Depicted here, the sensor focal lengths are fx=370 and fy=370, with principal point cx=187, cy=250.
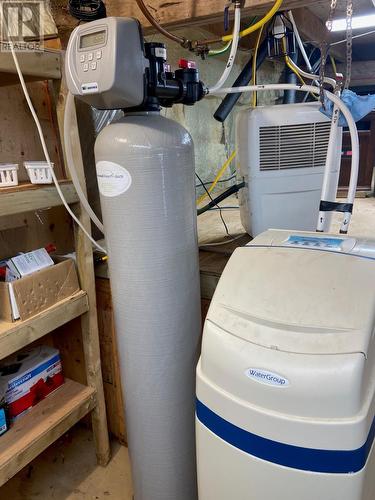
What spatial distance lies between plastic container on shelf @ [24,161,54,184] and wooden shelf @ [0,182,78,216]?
0.02 meters

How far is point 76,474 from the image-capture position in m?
1.57

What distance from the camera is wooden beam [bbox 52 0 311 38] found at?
122cm

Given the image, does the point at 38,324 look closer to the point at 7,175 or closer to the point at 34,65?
the point at 7,175

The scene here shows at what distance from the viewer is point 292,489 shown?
74 cm

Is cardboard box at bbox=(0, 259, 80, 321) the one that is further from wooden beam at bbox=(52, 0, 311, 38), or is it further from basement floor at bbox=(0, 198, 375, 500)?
wooden beam at bbox=(52, 0, 311, 38)

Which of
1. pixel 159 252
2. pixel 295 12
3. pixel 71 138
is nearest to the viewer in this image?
pixel 159 252

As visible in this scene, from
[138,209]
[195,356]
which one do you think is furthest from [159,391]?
[138,209]

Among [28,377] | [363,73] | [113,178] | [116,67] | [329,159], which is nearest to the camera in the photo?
[116,67]

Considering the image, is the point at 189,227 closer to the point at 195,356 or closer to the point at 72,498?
the point at 195,356

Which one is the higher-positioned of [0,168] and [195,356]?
[0,168]

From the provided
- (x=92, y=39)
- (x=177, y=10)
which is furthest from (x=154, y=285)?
(x=177, y=10)

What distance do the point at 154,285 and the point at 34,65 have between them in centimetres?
75

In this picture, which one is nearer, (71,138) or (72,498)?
(71,138)

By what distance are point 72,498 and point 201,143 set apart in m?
2.45
